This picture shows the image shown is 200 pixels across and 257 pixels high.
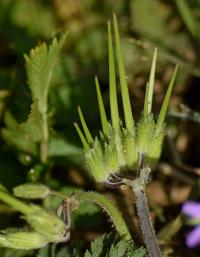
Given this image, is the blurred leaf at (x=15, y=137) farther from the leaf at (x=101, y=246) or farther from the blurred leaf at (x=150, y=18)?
the blurred leaf at (x=150, y=18)

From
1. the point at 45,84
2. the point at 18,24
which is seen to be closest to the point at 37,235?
the point at 45,84

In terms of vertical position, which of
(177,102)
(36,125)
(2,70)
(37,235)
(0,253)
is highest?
(2,70)

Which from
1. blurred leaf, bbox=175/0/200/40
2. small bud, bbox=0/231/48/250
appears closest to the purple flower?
small bud, bbox=0/231/48/250

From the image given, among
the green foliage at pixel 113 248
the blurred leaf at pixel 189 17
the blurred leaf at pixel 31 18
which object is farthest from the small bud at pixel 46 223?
the blurred leaf at pixel 31 18

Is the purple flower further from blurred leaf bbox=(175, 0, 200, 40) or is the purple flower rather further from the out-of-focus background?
blurred leaf bbox=(175, 0, 200, 40)

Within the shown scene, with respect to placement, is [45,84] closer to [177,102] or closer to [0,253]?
[0,253]

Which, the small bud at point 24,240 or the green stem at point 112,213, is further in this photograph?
the green stem at point 112,213
